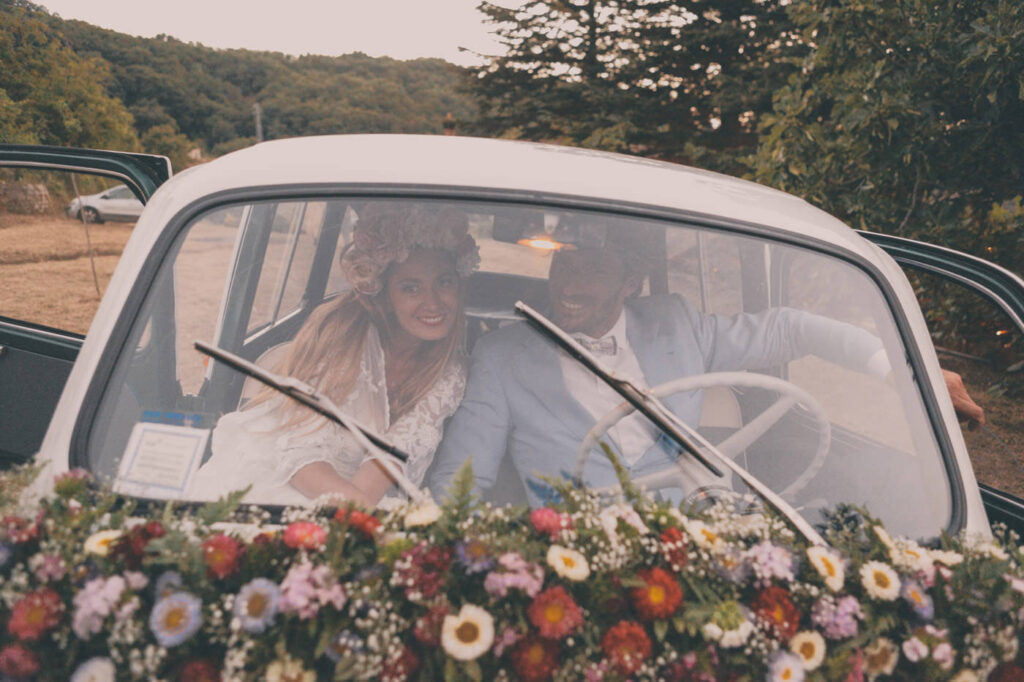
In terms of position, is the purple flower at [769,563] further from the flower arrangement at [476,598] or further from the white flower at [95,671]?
the white flower at [95,671]

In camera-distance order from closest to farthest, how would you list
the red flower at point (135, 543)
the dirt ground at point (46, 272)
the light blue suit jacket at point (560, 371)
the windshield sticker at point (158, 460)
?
the red flower at point (135, 543)
the windshield sticker at point (158, 460)
the light blue suit jacket at point (560, 371)
the dirt ground at point (46, 272)

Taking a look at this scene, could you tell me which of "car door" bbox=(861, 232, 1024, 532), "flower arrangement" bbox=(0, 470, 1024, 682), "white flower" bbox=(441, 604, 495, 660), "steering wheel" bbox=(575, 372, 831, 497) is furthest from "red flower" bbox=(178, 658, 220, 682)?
"car door" bbox=(861, 232, 1024, 532)

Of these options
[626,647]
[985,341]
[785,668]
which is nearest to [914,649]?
[785,668]

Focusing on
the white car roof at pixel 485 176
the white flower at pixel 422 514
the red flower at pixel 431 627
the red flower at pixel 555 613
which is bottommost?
the red flower at pixel 431 627

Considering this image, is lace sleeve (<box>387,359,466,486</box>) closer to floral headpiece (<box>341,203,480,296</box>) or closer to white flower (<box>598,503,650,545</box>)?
floral headpiece (<box>341,203,480,296</box>)

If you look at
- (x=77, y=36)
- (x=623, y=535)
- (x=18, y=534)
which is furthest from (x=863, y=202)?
(x=77, y=36)

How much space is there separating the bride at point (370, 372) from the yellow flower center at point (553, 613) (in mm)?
476

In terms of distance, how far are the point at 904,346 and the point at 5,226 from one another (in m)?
7.56

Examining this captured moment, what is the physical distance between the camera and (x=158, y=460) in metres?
1.42

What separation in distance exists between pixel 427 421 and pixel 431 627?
0.68 metres

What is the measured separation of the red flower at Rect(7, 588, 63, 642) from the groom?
28.2 inches

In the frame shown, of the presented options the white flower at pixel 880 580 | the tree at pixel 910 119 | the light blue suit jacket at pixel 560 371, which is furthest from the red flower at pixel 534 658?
the tree at pixel 910 119

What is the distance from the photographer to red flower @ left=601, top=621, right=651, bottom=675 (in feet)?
3.65

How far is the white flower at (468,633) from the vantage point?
42.6 inches
